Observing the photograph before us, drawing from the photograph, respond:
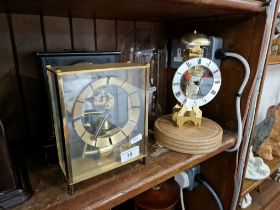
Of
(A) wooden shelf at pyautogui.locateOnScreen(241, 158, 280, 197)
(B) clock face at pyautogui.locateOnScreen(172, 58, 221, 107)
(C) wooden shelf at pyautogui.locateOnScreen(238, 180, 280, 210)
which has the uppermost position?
(B) clock face at pyautogui.locateOnScreen(172, 58, 221, 107)

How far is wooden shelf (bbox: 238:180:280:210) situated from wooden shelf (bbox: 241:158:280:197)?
0.18 m

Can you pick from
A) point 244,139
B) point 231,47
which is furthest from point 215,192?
point 231,47

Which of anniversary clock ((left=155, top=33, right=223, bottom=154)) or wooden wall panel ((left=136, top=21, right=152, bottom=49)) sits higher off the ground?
wooden wall panel ((left=136, top=21, right=152, bottom=49))

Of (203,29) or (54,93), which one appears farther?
(203,29)

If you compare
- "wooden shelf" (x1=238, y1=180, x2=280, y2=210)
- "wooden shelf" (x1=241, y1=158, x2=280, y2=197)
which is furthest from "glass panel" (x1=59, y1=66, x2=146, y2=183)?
"wooden shelf" (x1=238, y1=180, x2=280, y2=210)

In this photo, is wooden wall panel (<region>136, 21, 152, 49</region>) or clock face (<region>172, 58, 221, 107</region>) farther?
wooden wall panel (<region>136, 21, 152, 49</region>)

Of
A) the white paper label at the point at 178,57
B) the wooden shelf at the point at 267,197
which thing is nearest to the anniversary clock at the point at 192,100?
the white paper label at the point at 178,57

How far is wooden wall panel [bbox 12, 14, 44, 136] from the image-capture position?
0.53 m

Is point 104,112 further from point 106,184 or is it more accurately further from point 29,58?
point 29,58

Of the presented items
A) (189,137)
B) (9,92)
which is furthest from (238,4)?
(9,92)

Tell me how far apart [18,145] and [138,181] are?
371 mm

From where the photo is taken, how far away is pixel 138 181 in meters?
0.44

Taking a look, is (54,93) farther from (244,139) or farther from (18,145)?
(244,139)

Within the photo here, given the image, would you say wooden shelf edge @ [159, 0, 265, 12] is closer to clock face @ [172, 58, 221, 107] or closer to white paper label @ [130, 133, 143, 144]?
clock face @ [172, 58, 221, 107]
